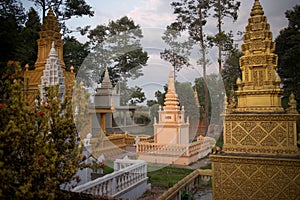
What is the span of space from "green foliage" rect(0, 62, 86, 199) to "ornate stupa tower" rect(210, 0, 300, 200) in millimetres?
3068

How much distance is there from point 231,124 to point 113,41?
48.3ft

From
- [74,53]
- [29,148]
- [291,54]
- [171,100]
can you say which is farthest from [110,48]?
[29,148]

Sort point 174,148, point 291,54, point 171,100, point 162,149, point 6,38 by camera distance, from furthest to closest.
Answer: point 291,54, point 171,100, point 162,149, point 174,148, point 6,38

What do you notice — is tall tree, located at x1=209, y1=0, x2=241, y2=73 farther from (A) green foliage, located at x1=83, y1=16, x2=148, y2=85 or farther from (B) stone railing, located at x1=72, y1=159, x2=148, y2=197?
(B) stone railing, located at x1=72, y1=159, x2=148, y2=197

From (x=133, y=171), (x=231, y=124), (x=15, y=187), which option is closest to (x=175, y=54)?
(x=133, y=171)

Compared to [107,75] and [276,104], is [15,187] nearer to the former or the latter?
[276,104]

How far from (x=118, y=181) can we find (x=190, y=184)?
80.2 inches

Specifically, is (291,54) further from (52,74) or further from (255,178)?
(52,74)

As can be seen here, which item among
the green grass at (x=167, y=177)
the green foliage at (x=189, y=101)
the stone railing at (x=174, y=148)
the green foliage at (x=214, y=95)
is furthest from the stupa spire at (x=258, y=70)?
the green foliage at (x=189, y=101)

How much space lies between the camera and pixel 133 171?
7.08m

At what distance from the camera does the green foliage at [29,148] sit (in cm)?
261

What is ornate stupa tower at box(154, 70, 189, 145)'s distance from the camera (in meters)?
14.6

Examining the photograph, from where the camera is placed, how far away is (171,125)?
14703mm

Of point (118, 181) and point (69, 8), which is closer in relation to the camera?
point (118, 181)
